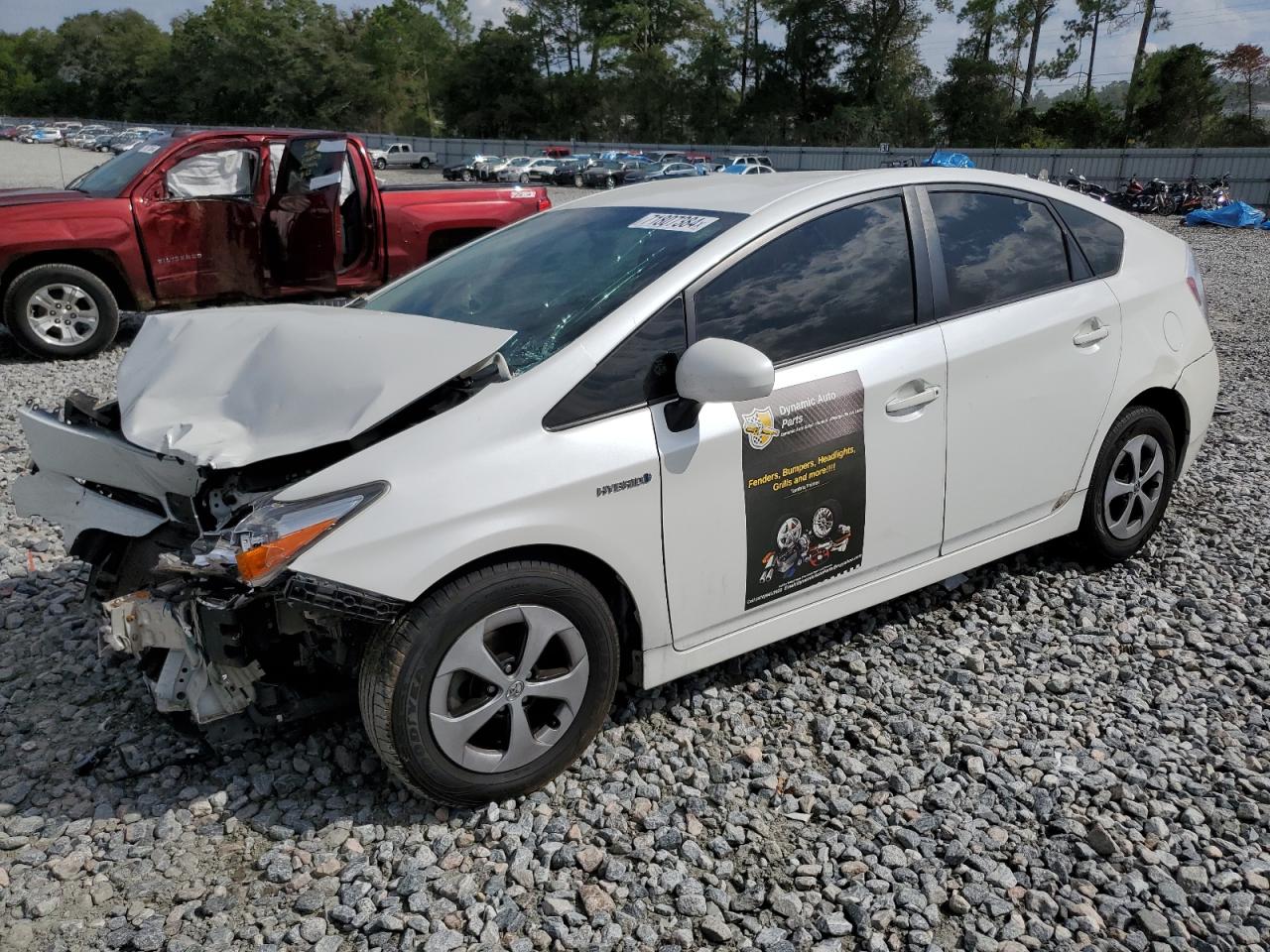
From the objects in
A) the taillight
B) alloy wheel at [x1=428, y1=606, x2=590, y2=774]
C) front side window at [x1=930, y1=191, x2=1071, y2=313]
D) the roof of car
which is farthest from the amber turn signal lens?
the taillight

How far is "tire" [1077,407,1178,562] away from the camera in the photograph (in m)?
3.88

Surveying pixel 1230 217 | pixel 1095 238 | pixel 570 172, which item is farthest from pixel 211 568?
pixel 570 172

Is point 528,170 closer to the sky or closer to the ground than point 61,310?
closer to the ground

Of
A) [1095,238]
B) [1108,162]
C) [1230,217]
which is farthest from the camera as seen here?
[1108,162]

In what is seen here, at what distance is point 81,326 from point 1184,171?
35543 millimetres

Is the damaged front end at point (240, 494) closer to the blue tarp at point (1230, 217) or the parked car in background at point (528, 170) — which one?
the blue tarp at point (1230, 217)

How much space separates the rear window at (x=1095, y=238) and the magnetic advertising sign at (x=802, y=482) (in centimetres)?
148

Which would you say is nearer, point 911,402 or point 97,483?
point 97,483

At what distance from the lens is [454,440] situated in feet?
8.09

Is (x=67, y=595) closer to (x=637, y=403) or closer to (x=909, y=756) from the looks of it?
(x=637, y=403)

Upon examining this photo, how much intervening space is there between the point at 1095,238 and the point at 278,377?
3.19 metres

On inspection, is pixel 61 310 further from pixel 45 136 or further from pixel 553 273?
pixel 45 136

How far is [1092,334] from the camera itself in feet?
12.0

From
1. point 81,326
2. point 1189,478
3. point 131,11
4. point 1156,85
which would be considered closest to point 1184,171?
point 1156,85
